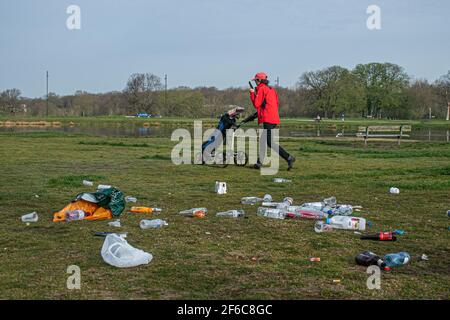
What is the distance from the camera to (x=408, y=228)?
300 inches

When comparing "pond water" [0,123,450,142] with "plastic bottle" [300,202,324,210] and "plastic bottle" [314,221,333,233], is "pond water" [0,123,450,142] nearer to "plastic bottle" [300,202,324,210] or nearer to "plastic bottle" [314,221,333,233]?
"plastic bottle" [300,202,324,210]

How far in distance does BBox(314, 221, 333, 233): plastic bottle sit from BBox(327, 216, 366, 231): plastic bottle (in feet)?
0.47

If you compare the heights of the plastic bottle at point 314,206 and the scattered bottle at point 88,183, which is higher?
the scattered bottle at point 88,183

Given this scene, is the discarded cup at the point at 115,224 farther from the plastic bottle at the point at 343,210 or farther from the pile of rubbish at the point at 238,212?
the plastic bottle at the point at 343,210

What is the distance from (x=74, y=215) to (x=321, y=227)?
3.63 m

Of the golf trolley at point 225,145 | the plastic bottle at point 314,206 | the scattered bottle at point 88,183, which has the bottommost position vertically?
the plastic bottle at point 314,206

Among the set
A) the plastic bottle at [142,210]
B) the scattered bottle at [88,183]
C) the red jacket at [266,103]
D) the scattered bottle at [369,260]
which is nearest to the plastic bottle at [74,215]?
the plastic bottle at [142,210]

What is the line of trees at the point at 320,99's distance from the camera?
366 ft

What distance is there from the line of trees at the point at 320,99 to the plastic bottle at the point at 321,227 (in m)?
100

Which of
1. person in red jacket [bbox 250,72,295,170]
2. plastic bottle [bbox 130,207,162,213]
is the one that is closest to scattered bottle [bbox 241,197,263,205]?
plastic bottle [bbox 130,207,162,213]

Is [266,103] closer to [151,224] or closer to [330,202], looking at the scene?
[330,202]

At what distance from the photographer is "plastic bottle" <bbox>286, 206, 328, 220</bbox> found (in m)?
A: 8.36
